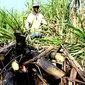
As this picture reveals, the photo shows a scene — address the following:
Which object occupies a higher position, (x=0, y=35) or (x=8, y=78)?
(x=0, y=35)

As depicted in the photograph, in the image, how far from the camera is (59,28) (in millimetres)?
3510

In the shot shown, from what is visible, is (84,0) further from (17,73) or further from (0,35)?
(17,73)

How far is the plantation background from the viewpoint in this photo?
284 cm

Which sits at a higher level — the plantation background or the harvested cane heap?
the plantation background

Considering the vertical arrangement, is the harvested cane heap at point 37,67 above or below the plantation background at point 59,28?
below

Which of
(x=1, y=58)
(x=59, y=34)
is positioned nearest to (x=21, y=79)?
(x=1, y=58)

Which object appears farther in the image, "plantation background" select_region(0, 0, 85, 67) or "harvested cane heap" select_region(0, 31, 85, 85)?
"plantation background" select_region(0, 0, 85, 67)

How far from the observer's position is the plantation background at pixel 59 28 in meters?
2.84

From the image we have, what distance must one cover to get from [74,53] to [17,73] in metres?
0.53

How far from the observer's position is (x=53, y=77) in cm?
243

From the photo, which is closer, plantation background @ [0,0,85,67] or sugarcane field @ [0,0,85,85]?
sugarcane field @ [0,0,85,85]

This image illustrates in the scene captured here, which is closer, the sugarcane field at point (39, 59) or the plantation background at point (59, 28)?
the sugarcane field at point (39, 59)

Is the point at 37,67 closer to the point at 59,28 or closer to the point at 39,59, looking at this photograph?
the point at 39,59

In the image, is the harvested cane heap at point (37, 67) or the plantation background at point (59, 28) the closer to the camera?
the harvested cane heap at point (37, 67)
